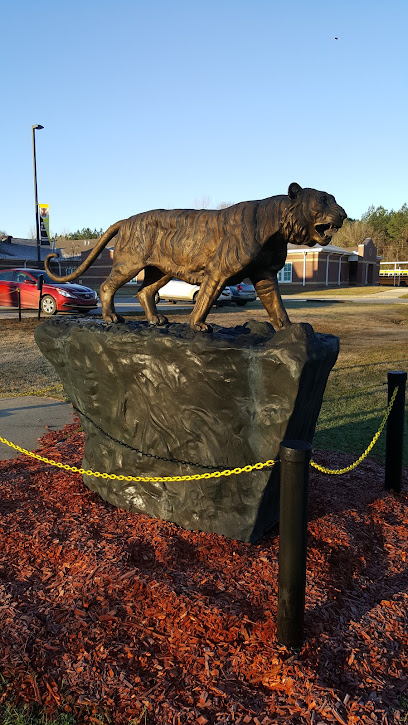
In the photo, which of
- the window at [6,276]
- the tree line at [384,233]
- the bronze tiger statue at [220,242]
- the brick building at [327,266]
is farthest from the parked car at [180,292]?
the tree line at [384,233]

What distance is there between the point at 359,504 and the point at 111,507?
6.13ft

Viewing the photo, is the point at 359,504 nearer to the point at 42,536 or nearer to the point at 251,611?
the point at 251,611

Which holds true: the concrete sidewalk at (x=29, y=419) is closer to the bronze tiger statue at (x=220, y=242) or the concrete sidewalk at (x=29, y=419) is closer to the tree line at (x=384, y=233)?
the bronze tiger statue at (x=220, y=242)

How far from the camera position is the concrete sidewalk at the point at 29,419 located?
5.52m

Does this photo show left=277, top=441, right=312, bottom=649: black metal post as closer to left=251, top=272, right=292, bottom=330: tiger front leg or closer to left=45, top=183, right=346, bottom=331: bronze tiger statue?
left=45, top=183, right=346, bottom=331: bronze tiger statue

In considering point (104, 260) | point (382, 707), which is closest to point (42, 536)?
point (382, 707)

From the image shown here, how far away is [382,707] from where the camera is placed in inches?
84.3

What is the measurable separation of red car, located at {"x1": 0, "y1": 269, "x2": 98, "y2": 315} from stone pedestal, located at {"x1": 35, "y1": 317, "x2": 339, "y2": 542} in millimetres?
9593

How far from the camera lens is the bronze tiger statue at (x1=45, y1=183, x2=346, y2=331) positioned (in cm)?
320

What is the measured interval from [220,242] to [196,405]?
3.54ft

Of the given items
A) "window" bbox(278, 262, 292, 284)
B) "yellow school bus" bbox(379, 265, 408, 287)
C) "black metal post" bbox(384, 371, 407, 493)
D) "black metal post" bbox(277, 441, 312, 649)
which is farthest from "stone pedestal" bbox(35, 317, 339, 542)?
"yellow school bus" bbox(379, 265, 408, 287)

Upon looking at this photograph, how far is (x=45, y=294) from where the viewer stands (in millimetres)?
14359

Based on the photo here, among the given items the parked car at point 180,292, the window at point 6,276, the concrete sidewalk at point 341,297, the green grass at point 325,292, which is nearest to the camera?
the window at point 6,276

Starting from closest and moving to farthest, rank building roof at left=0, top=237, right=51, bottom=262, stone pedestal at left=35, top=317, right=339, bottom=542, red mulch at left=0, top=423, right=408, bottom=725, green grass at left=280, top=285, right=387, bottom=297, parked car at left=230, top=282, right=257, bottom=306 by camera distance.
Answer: red mulch at left=0, top=423, right=408, bottom=725, stone pedestal at left=35, top=317, right=339, bottom=542, parked car at left=230, top=282, right=257, bottom=306, green grass at left=280, top=285, right=387, bottom=297, building roof at left=0, top=237, right=51, bottom=262
